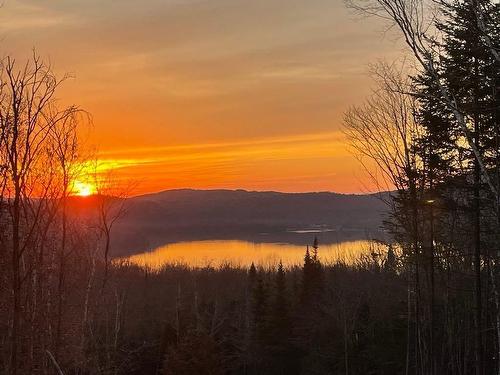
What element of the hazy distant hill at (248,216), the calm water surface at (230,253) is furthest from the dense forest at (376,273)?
the hazy distant hill at (248,216)

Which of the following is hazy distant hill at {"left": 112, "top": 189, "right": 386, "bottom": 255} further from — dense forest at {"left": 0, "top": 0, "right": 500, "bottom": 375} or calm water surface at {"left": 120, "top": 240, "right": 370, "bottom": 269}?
dense forest at {"left": 0, "top": 0, "right": 500, "bottom": 375}

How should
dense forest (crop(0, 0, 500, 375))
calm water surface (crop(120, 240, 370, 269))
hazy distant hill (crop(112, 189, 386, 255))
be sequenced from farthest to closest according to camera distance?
hazy distant hill (crop(112, 189, 386, 255)) → calm water surface (crop(120, 240, 370, 269)) → dense forest (crop(0, 0, 500, 375))

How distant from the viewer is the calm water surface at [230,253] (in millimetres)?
70750

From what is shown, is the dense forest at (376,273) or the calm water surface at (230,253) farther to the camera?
the calm water surface at (230,253)

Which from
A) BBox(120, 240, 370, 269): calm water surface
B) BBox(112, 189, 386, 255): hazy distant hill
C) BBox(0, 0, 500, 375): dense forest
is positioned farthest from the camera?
BBox(112, 189, 386, 255): hazy distant hill

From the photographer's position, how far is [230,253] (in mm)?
88812

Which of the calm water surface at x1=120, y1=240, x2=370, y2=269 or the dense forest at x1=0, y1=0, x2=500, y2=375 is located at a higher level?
the dense forest at x1=0, y1=0, x2=500, y2=375

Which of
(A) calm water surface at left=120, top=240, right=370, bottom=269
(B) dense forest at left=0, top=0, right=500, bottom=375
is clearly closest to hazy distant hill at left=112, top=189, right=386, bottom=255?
(A) calm water surface at left=120, top=240, right=370, bottom=269

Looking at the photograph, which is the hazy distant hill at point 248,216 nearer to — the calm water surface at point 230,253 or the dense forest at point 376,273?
the calm water surface at point 230,253

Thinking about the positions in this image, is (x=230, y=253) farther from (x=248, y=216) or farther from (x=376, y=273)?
(x=248, y=216)

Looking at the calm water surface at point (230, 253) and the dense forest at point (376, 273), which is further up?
the dense forest at point (376, 273)

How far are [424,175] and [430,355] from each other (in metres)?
4.10

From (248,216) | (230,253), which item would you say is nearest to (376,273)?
(230,253)

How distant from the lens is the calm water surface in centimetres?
7075
